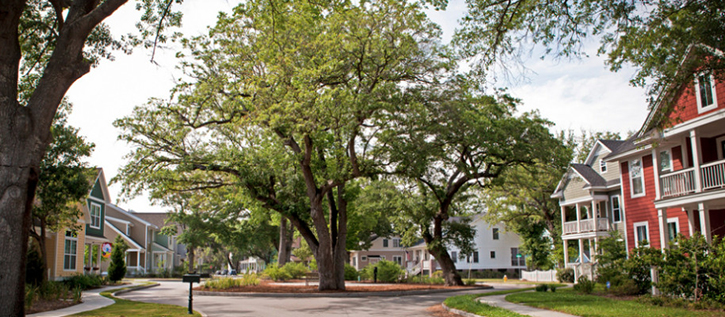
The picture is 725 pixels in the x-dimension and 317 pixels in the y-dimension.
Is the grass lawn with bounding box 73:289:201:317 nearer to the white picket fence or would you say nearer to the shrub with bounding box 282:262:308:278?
the shrub with bounding box 282:262:308:278

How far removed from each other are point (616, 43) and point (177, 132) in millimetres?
17280

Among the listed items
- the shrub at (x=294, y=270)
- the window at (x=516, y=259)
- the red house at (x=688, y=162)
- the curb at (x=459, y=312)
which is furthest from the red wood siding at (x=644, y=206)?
the window at (x=516, y=259)

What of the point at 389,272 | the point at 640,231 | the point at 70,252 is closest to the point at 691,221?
the point at 640,231

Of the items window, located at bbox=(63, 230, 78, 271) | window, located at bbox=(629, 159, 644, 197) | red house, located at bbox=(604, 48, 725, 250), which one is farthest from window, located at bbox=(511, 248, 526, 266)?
window, located at bbox=(63, 230, 78, 271)

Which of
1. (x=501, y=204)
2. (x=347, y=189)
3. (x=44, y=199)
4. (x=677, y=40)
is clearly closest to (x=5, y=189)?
(x=44, y=199)

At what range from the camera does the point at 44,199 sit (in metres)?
19.7

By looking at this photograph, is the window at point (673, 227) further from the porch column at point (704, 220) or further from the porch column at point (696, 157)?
the porch column at point (696, 157)

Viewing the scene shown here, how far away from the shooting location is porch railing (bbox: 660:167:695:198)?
1836cm

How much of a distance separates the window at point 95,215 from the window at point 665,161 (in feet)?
110

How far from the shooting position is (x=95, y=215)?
36438mm

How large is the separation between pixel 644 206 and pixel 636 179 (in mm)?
1336

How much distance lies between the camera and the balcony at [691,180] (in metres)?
17.2

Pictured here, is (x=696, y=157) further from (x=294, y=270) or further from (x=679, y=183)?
(x=294, y=270)

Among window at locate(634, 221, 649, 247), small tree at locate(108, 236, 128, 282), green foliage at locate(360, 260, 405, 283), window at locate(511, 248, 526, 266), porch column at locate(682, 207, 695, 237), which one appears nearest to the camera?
porch column at locate(682, 207, 695, 237)
